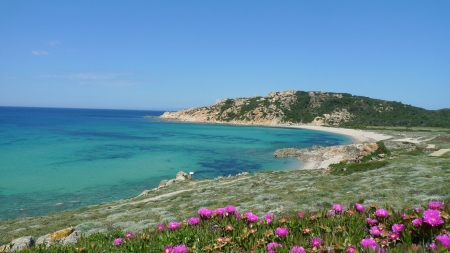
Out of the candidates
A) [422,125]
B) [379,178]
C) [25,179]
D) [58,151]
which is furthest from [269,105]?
[379,178]

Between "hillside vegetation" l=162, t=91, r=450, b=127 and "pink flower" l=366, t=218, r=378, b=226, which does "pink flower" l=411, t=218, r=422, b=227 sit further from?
"hillside vegetation" l=162, t=91, r=450, b=127

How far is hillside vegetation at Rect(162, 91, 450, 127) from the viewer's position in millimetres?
148875

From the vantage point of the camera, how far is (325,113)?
167m

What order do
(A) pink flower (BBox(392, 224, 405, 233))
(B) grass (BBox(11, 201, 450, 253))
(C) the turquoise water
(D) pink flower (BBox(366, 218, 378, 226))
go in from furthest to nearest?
(C) the turquoise water, (D) pink flower (BBox(366, 218, 378, 226)), (A) pink flower (BBox(392, 224, 405, 233)), (B) grass (BBox(11, 201, 450, 253))

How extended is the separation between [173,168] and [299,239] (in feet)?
138

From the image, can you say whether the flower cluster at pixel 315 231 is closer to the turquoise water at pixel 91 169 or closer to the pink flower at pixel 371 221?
the pink flower at pixel 371 221

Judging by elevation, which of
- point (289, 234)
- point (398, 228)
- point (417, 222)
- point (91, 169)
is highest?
point (417, 222)

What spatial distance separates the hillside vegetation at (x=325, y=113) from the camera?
149 metres

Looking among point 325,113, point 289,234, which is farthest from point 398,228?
point 325,113

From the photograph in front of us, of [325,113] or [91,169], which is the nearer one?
[91,169]

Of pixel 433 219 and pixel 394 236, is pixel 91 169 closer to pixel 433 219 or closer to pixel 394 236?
pixel 394 236

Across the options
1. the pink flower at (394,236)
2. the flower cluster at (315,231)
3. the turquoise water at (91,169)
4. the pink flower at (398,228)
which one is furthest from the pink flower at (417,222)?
the turquoise water at (91,169)

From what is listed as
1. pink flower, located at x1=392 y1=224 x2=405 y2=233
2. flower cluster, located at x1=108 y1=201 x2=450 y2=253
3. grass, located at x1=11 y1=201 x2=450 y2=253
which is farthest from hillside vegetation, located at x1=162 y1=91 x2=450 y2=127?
pink flower, located at x1=392 y1=224 x2=405 y2=233

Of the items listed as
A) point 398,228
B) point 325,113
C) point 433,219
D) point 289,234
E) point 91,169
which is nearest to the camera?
point 433,219
